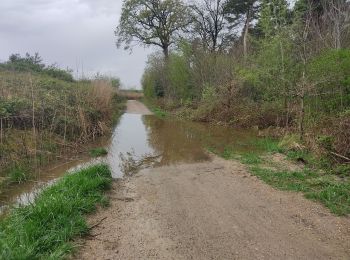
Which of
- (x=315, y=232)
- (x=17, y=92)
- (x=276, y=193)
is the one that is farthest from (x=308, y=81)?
(x=17, y=92)

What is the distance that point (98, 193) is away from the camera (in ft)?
23.5

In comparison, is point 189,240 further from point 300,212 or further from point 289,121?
point 289,121

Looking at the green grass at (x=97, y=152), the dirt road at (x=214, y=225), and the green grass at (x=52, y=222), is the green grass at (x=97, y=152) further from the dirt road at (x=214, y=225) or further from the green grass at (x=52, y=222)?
the green grass at (x=52, y=222)

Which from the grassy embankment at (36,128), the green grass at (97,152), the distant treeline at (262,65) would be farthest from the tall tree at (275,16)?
the green grass at (97,152)

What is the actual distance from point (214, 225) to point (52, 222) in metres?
2.42

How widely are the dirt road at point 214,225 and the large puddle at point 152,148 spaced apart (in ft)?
7.57

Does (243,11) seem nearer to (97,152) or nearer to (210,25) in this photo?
(210,25)

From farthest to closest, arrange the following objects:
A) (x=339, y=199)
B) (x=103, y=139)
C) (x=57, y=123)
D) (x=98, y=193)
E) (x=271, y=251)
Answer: (x=103, y=139)
(x=57, y=123)
(x=98, y=193)
(x=339, y=199)
(x=271, y=251)

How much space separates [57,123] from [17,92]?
2.24 m

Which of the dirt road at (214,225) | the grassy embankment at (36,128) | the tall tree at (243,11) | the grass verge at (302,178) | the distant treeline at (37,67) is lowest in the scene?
the dirt road at (214,225)

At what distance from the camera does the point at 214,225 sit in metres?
5.60

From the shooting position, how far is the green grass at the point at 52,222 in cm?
457

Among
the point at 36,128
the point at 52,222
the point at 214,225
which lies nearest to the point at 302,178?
the point at 214,225

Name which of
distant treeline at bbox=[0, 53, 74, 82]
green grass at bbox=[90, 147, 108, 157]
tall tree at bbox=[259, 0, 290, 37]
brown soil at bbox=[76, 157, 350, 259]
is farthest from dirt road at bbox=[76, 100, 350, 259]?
distant treeline at bbox=[0, 53, 74, 82]
